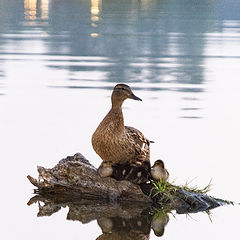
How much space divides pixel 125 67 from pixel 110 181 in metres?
13.7

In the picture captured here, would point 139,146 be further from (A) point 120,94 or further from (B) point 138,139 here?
(A) point 120,94

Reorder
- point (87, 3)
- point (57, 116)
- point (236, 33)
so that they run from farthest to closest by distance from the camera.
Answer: point (87, 3), point (236, 33), point (57, 116)

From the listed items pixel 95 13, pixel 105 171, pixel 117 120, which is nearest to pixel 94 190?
pixel 105 171

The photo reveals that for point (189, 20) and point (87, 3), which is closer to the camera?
point (189, 20)

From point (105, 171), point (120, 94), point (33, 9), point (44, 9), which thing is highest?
point (120, 94)

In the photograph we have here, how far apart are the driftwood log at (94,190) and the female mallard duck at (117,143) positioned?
223 millimetres

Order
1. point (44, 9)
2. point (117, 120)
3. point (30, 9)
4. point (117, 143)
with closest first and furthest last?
1. point (117, 143)
2. point (117, 120)
3. point (30, 9)
4. point (44, 9)

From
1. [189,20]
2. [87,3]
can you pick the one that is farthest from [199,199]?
[87,3]

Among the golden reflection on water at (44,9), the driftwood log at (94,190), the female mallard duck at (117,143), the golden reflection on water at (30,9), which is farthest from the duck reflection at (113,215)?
the golden reflection on water at (44,9)

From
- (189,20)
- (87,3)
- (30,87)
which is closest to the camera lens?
(30,87)

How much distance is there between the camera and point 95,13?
46312 millimetres

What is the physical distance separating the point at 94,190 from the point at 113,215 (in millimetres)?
701

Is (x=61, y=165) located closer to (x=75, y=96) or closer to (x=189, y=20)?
(x=75, y=96)

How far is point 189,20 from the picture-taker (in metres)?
41.8
